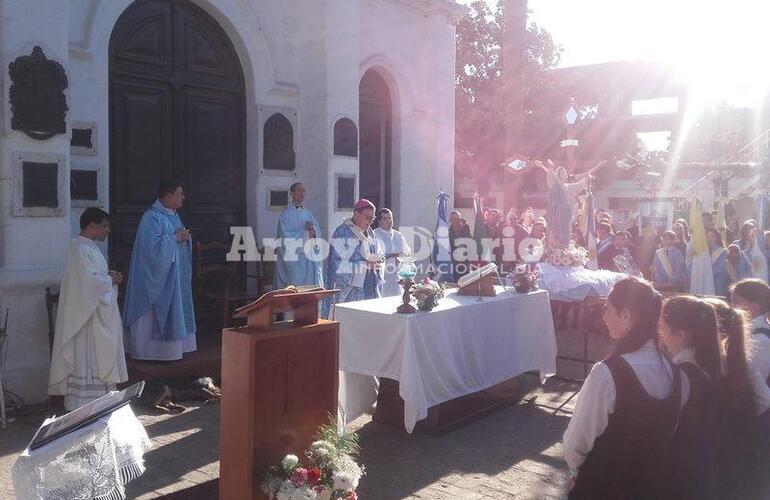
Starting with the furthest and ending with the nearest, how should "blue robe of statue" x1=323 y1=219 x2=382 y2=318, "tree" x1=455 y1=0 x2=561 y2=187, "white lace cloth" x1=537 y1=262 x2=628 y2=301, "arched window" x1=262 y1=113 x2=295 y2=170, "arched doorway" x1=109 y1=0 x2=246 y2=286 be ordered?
1. "tree" x1=455 y1=0 x2=561 y2=187
2. "arched window" x1=262 y1=113 x2=295 y2=170
3. "white lace cloth" x1=537 y1=262 x2=628 y2=301
4. "arched doorway" x1=109 y1=0 x2=246 y2=286
5. "blue robe of statue" x1=323 y1=219 x2=382 y2=318

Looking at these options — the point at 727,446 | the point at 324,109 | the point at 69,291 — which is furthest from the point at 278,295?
the point at 324,109

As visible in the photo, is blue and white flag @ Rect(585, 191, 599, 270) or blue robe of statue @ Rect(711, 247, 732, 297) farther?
blue and white flag @ Rect(585, 191, 599, 270)

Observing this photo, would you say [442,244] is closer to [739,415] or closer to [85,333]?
[85,333]

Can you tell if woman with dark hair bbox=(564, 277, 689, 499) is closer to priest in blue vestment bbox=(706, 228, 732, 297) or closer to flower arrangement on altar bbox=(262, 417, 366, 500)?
flower arrangement on altar bbox=(262, 417, 366, 500)

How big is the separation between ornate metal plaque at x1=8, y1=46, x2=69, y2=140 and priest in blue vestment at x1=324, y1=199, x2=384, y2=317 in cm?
297

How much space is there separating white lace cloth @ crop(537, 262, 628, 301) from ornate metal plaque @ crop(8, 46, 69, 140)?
613cm

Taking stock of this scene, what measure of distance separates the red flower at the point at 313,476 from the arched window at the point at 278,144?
677cm

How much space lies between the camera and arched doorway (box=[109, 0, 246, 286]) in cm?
823

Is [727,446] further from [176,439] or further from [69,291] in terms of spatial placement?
[69,291]

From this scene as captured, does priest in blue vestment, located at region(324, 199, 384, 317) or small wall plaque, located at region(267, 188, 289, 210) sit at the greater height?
small wall plaque, located at region(267, 188, 289, 210)

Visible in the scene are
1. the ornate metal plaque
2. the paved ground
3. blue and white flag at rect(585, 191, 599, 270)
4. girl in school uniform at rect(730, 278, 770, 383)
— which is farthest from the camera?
blue and white flag at rect(585, 191, 599, 270)

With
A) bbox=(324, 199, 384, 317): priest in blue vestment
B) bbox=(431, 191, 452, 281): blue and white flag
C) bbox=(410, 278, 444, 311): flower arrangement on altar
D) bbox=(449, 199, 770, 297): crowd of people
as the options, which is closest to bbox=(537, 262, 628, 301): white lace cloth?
bbox=(449, 199, 770, 297): crowd of people

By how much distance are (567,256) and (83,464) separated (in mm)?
7715

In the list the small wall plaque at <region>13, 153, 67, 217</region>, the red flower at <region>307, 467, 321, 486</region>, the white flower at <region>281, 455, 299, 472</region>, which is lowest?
the red flower at <region>307, 467, 321, 486</region>
